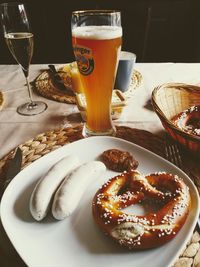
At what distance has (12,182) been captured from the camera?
54 cm

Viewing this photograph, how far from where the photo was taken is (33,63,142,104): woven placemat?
37.7 inches

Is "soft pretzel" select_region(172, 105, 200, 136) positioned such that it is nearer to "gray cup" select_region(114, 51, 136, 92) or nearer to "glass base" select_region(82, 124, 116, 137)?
"glass base" select_region(82, 124, 116, 137)

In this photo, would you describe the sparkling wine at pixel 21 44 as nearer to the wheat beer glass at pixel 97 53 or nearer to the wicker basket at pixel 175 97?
the wheat beer glass at pixel 97 53

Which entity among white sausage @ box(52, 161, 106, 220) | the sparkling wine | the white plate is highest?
the sparkling wine

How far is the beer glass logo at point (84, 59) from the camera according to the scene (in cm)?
69

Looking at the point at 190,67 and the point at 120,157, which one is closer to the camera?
the point at 120,157

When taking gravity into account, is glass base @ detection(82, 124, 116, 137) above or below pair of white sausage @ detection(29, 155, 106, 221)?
below

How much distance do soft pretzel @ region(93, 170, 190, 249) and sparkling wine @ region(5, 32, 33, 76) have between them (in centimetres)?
54

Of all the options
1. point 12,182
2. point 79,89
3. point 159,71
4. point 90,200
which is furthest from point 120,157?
point 159,71

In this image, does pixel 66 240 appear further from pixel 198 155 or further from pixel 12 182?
pixel 198 155

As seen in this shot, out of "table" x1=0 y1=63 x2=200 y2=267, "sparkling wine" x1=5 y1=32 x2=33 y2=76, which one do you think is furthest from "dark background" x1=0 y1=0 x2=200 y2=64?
"sparkling wine" x1=5 y1=32 x2=33 y2=76

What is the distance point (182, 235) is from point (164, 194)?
0.08 metres

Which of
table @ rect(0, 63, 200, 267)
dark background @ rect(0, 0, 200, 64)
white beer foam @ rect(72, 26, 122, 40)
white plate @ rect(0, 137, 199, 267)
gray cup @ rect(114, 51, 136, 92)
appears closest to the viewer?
white plate @ rect(0, 137, 199, 267)

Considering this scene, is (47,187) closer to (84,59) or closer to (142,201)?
(142,201)
